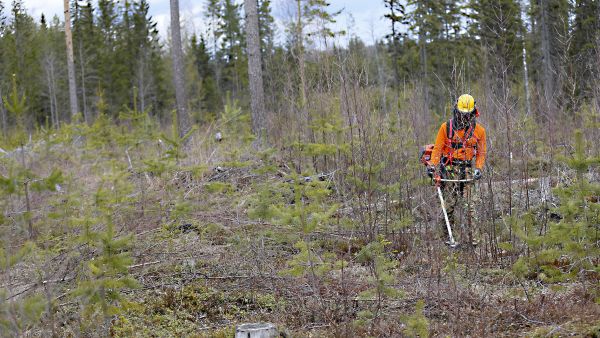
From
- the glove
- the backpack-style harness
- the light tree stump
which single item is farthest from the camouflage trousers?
the light tree stump

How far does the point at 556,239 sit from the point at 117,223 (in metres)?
4.96

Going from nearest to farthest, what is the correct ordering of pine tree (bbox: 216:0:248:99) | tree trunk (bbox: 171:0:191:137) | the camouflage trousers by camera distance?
1. the camouflage trousers
2. tree trunk (bbox: 171:0:191:137)
3. pine tree (bbox: 216:0:248:99)

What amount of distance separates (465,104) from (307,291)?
114 inches

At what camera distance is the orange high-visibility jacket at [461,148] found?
6773mm

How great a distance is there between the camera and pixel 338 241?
681 cm

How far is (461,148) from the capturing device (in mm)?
6984

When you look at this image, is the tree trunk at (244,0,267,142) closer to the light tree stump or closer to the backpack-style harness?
the backpack-style harness

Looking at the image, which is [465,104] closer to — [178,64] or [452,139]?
[452,139]

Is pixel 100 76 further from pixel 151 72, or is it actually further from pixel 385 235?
pixel 385 235

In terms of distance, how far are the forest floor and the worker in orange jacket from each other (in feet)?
1.75

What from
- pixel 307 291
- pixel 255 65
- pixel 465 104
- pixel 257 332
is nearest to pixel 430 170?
pixel 465 104

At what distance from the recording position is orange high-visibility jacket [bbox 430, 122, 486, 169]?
6.77m

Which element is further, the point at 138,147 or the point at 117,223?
the point at 138,147

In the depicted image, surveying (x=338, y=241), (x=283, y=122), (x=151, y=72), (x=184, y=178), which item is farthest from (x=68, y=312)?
(x=151, y=72)
